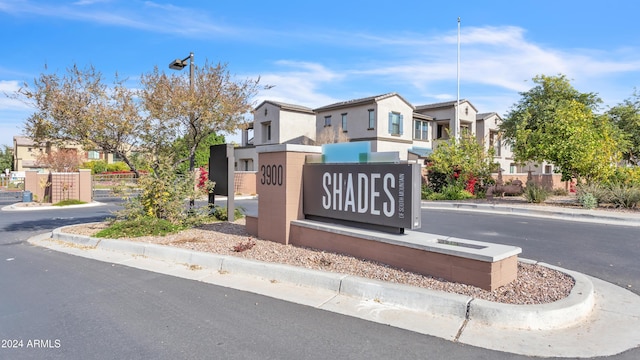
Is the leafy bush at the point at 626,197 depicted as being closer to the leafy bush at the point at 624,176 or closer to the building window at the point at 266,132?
the leafy bush at the point at 624,176

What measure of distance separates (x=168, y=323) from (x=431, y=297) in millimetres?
3068

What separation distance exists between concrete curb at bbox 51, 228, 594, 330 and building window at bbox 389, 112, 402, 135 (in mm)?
29315

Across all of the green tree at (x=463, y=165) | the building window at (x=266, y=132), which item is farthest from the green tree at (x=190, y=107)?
the building window at (x=266, y=132)

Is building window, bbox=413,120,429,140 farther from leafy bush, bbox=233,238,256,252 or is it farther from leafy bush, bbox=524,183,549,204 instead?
leafy bush, bbox=233,238,256,252

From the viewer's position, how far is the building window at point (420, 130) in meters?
38.4

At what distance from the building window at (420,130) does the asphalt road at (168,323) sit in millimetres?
32080

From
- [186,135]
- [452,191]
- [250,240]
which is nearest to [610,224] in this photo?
[452,191]

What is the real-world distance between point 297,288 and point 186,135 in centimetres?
709

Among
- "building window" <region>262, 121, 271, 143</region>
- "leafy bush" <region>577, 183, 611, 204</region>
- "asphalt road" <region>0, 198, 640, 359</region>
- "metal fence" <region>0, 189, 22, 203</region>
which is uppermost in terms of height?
"building window" <region>262, 121, 271, 143</region>

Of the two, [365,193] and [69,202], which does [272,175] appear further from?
[69,202]

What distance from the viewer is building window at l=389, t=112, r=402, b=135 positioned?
34381mm

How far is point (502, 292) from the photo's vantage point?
478 centimetres

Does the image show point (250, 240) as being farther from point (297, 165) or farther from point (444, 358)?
point (444, 358)

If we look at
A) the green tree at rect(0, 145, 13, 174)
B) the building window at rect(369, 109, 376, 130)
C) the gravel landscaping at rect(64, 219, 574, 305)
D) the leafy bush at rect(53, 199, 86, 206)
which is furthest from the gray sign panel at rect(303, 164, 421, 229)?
the green tree at rect(0, 145, 13, 174)
